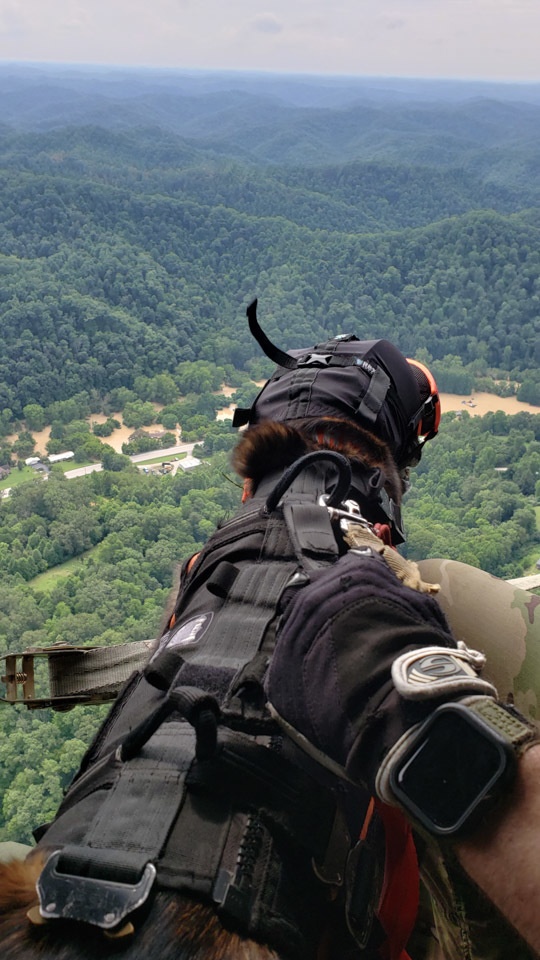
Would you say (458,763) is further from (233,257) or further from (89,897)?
(233,257)

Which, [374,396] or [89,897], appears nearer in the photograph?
[89,897]

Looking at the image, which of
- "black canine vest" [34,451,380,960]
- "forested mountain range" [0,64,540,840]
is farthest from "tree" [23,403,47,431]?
"black canine vest" [34,451,380,960]

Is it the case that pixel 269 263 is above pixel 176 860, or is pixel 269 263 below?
below

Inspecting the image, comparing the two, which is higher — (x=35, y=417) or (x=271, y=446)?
(x=271, y=446)

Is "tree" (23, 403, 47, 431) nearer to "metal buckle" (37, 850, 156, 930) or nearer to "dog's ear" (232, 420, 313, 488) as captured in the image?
"dog's ear" (232, 420, 313, 488)

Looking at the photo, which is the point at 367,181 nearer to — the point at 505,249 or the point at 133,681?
the point at 505,249

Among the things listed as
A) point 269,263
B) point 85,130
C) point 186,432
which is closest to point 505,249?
point 269,263

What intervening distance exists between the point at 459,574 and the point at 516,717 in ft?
4.63

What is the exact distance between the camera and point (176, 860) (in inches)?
37.5

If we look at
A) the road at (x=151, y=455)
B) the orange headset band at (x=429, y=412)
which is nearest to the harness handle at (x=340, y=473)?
the orange headset band at (x=429, y=412)

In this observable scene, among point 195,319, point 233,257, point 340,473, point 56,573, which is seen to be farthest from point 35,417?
point 340,473

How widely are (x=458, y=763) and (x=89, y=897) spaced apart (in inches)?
16.9

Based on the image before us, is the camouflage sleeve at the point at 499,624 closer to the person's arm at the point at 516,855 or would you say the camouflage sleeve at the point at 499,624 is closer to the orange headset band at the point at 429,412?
the orange headset band at the point at 429,412

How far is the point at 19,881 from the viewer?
0.97m
